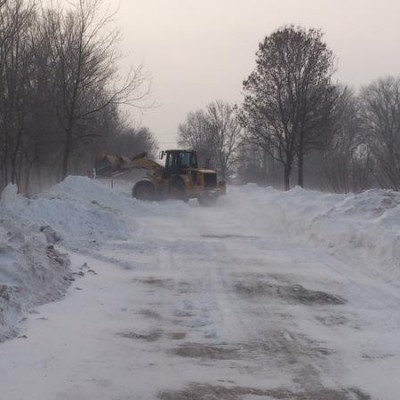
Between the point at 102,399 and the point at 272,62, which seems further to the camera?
the point at 272,62

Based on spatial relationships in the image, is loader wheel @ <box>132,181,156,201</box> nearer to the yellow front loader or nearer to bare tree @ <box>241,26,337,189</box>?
the yellow front loader

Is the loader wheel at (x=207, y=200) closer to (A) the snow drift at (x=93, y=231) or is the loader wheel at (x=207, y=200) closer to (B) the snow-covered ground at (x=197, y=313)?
(A) the snow drift at (x=93, y=231)

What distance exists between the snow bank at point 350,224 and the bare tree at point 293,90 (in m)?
13.2

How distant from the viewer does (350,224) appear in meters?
14.2

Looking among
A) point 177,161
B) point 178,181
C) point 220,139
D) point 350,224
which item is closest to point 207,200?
point 178,181

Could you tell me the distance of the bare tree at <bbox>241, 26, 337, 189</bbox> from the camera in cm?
3559

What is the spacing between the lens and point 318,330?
7.19 meters

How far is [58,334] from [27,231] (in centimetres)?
498

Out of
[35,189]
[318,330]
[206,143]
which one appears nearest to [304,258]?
[318,330]

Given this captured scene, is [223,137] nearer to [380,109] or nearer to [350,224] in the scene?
[380,109]

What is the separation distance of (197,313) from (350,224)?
24.1 ft

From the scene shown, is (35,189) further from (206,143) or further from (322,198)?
(206,143)

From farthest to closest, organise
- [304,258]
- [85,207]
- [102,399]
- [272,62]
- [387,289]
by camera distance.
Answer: [272,62], [85,207], [304,258], [387,289], [102,399]

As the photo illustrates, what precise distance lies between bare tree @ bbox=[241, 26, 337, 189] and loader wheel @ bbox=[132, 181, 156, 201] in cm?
1065
